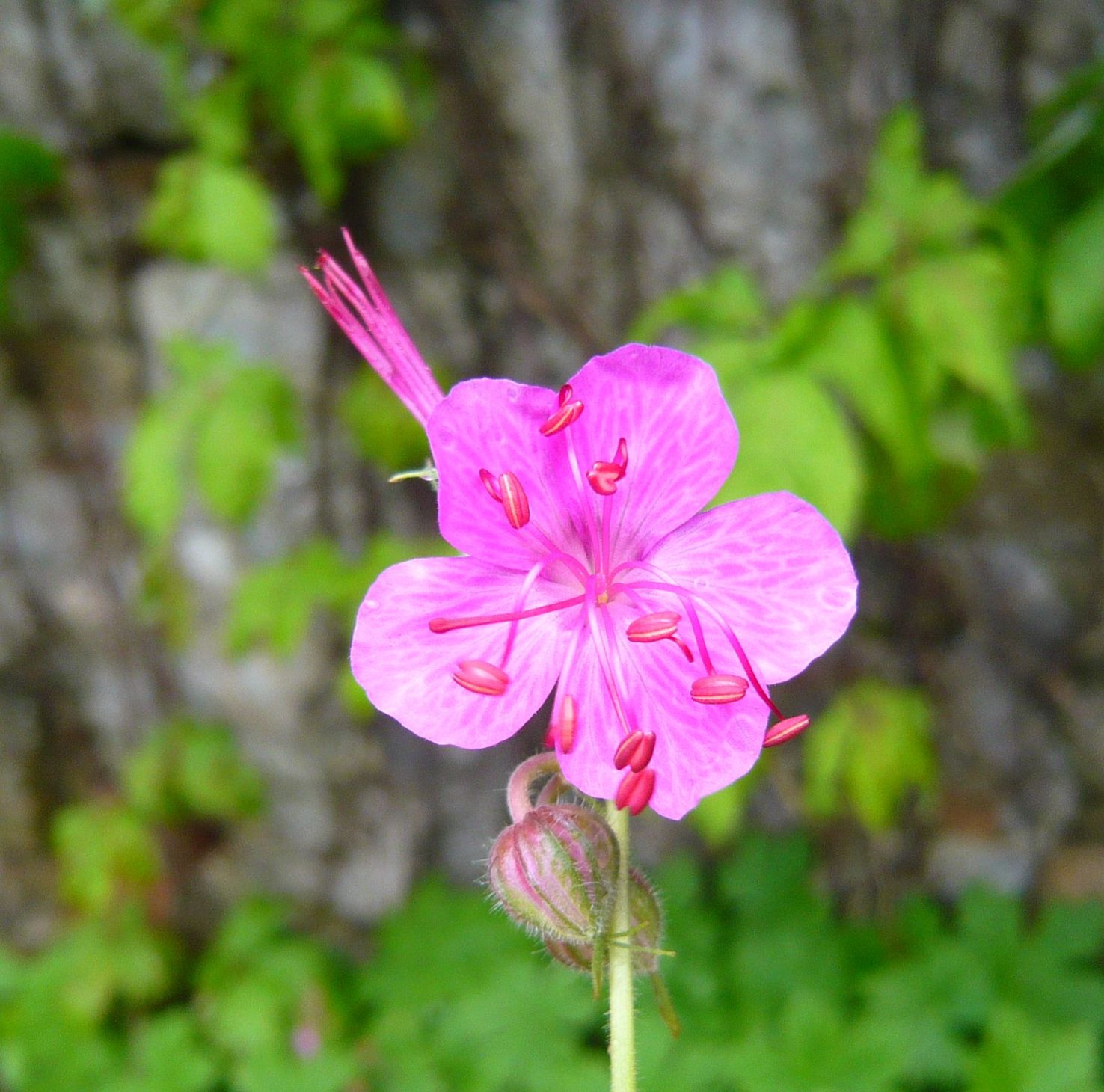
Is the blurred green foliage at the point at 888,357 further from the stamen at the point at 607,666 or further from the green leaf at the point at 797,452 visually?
the stamen at the point at 607,666

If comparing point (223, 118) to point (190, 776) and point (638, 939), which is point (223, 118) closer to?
point (190, 776)

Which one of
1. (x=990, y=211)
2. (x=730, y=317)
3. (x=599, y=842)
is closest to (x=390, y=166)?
(x=730, y=317)

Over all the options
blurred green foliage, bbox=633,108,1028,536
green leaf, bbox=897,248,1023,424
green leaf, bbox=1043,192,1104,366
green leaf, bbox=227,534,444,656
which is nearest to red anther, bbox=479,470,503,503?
blurred green foliage, bbox=633,108,1028,536

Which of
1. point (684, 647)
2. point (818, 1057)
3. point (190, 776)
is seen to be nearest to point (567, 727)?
point (684, 647)

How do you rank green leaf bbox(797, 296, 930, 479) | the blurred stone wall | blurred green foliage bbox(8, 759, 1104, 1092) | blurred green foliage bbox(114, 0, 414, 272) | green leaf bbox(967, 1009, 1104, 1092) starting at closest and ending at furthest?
green leaf bbox(797, 296, 930, 479), green leaf bbox(967, 1009, 1104, 1092), blurred green foliage bbox(8, 759, 1104, 1092), blurred green foliage bbox(114, 0, 414, 272), the blurred stone wall

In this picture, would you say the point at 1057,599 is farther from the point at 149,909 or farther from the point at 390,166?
the point at 149,909

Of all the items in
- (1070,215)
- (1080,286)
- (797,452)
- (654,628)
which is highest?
(1070,215)

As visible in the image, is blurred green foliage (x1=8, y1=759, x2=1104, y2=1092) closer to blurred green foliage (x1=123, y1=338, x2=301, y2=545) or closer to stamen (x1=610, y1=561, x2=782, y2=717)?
blurred green foliage (x1=123, y1=338, x2=301, y2=545)
